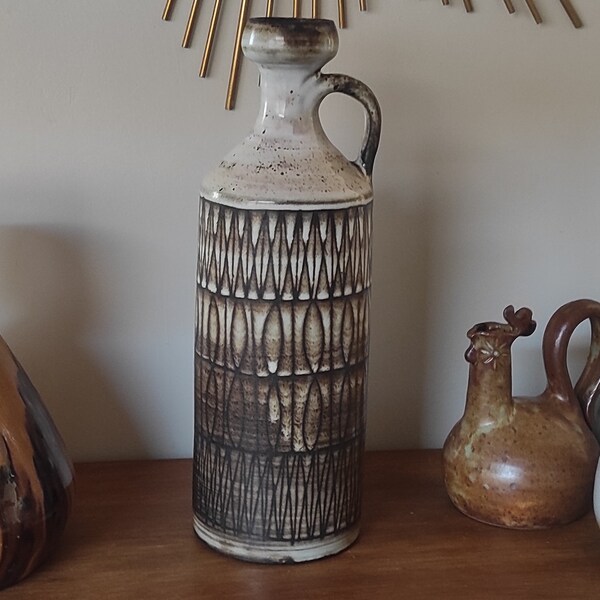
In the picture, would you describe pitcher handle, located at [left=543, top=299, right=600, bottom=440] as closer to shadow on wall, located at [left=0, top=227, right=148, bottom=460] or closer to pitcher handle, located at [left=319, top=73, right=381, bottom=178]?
pitcher handle, located at [left=319, top=73, right=381, bottom=178]

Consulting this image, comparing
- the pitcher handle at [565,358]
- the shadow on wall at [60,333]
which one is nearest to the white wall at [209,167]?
the shadow on wall at [60,333]

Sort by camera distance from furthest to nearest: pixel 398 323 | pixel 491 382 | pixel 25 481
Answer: pixel 398 323
pixel 491 382
pixel 25 481

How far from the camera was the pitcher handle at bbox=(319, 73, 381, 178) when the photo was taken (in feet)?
2.48

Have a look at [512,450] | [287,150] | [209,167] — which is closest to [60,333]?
[209,167]

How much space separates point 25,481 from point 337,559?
27cm

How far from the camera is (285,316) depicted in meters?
0.74

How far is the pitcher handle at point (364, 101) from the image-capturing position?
0.75 metres

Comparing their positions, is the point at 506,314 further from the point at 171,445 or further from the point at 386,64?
the point at 171,445

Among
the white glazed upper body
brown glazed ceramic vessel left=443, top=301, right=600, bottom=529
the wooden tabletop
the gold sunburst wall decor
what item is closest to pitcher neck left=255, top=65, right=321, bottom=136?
the white glazed upper body

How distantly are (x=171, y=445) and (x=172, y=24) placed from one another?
439 millimetres

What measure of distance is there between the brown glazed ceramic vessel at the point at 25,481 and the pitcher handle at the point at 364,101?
1.12ft

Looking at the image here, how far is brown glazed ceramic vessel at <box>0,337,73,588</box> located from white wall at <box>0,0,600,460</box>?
182mm

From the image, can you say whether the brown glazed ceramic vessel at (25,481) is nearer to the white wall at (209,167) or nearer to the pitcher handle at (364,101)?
the white wall at (209,167)

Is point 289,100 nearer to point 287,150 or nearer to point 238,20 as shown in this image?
point 287,150
